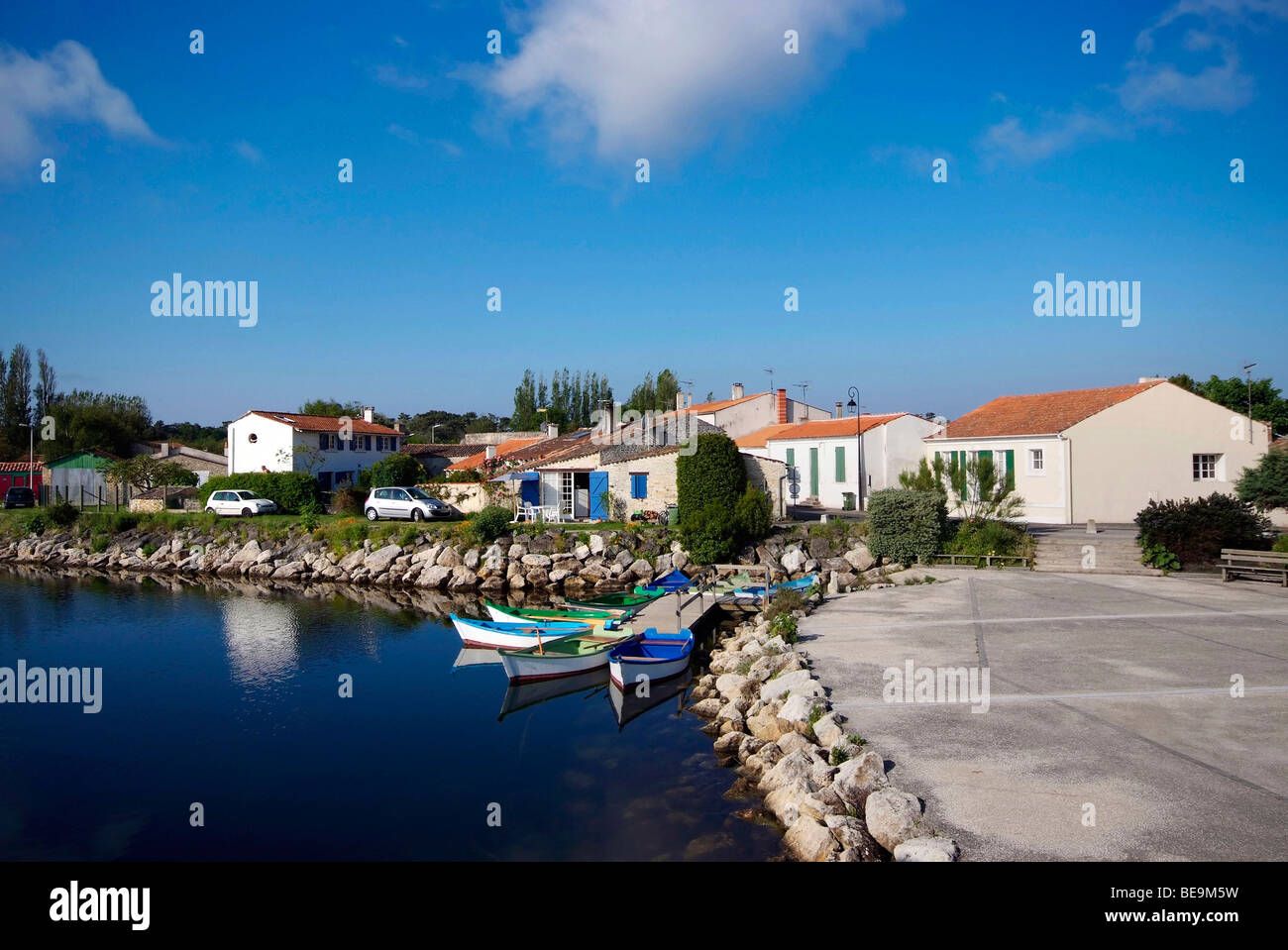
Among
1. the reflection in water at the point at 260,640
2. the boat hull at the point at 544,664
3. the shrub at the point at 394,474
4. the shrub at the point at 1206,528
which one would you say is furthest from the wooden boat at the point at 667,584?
the shrub at the point at 394,474

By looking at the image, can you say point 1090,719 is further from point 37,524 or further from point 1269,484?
point 37,524

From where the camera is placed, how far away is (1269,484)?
23.9 m

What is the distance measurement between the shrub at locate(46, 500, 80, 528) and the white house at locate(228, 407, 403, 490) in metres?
8.98

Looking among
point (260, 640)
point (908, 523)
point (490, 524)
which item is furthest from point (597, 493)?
point (260, 640)

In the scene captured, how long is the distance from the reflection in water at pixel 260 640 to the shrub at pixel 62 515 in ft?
68.2

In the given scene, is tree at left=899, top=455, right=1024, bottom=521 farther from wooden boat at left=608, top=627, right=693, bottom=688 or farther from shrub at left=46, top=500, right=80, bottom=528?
shrub at left=46, top=500, right=80, bottom=528

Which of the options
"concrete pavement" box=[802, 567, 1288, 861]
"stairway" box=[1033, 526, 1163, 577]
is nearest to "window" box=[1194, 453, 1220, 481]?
"stairway" box=[1033, 526, 1163, 577]

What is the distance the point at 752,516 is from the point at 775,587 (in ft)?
17.1

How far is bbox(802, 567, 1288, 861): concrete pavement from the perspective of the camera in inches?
332

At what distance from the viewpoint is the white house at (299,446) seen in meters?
48.5

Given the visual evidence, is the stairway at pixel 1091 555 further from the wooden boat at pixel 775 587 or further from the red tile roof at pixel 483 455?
the red tile roof at pixel 483 455
